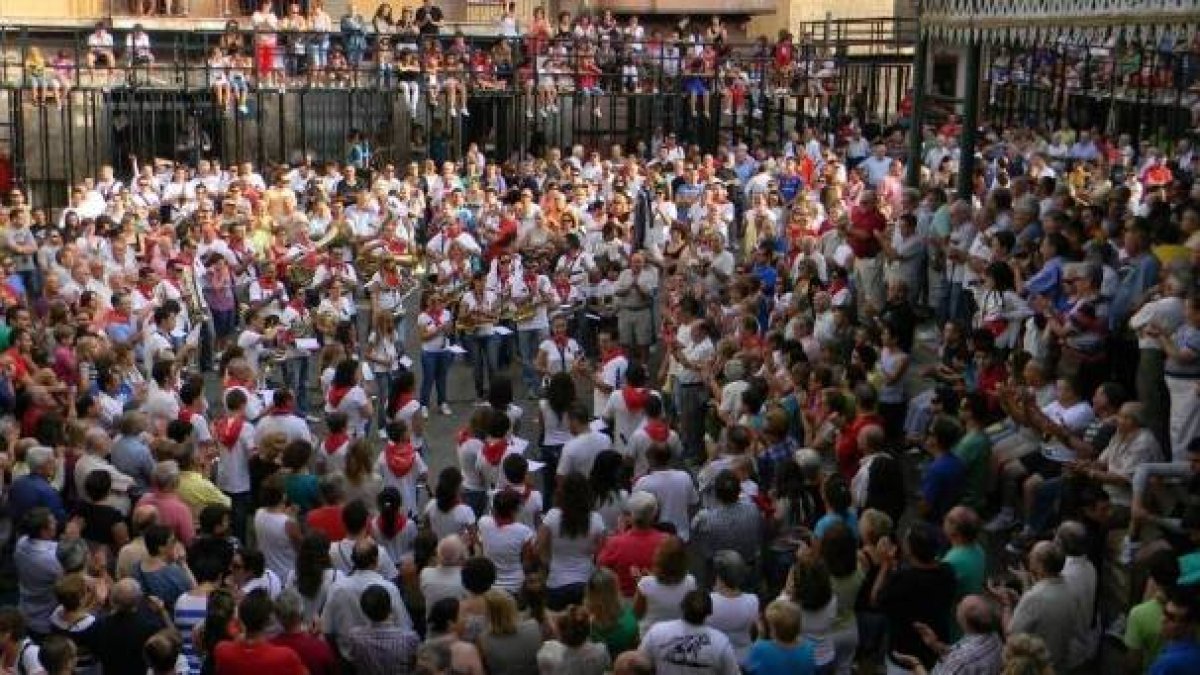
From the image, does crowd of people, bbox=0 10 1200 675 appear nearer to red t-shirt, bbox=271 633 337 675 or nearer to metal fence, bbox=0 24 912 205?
red t-shirt, bbox=271 633 337 675

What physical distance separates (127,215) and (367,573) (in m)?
11.2

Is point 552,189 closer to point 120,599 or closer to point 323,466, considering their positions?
point 323,466

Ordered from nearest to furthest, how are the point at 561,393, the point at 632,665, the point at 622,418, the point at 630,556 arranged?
the point at 632,665
the point at 630,556
the point at 561,393
the point at 622,418

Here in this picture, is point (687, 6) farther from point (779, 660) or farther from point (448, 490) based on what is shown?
point (779, 660)

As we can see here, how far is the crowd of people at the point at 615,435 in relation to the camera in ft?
27.3

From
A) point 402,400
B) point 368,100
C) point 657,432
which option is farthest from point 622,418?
point 368,100

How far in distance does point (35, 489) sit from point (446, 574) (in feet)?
10.9

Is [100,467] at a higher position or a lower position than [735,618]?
higher

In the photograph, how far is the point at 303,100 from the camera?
29000 mm

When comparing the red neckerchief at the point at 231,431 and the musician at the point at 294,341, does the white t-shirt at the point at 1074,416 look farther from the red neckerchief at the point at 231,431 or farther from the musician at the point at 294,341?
the musician at the point at 294,341

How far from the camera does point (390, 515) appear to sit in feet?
32.3

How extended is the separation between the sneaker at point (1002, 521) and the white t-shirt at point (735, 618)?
3910 millimetres

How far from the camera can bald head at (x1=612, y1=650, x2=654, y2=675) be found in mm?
7285

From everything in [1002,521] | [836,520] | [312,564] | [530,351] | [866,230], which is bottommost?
[1002,521]
